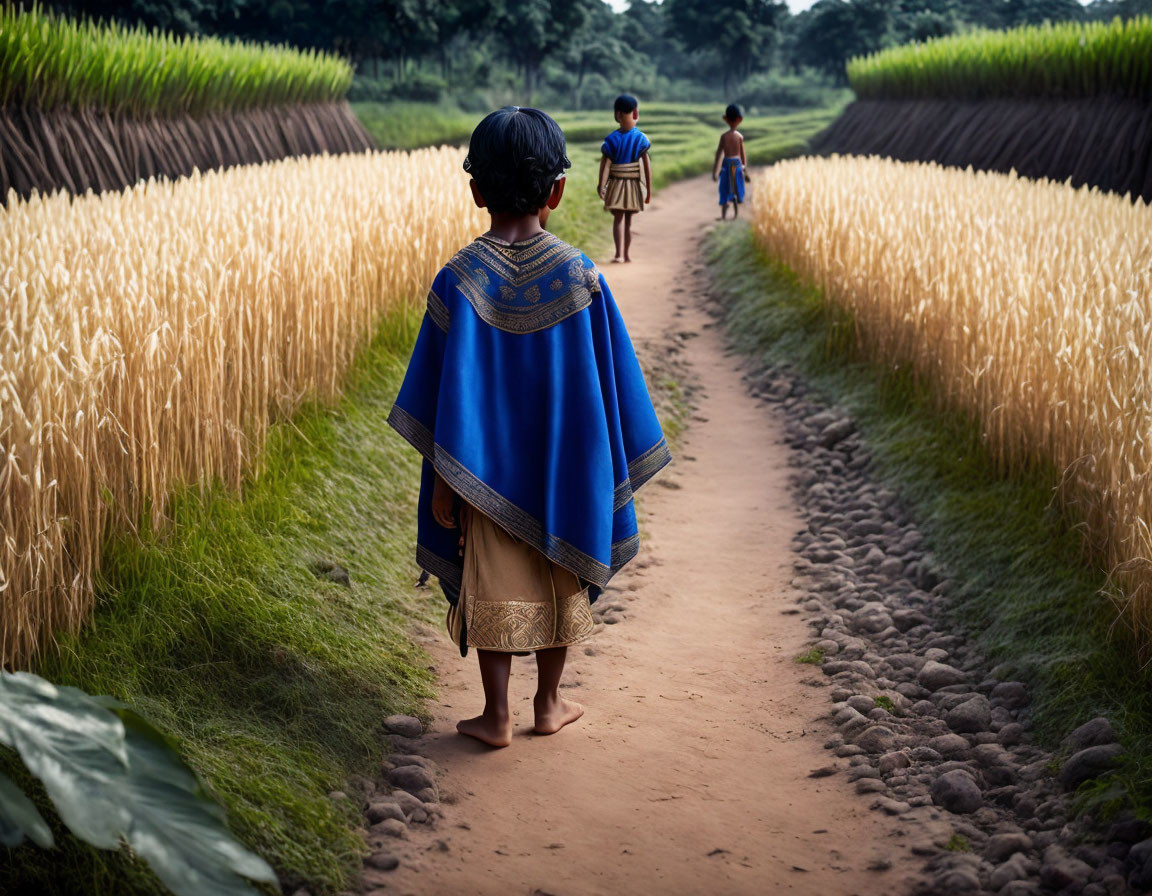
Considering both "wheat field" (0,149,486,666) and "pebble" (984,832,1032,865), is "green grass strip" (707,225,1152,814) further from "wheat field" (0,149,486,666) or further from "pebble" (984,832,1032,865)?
"wheat field" (0,149,486,666)

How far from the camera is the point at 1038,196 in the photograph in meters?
8.55

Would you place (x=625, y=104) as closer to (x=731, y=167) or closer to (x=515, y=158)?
(x=731, y=167)

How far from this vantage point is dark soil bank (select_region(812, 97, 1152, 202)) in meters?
11.4

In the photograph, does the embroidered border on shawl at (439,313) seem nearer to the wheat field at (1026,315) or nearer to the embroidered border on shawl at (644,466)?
the embroidered border on shawl at (644,466)

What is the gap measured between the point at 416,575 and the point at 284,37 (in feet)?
99.6

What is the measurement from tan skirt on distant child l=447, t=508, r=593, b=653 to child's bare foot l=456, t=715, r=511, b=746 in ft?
0.81

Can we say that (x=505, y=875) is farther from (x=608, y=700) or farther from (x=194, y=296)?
(x=194, y=296)

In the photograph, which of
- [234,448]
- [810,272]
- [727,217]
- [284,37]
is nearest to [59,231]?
[234,448]

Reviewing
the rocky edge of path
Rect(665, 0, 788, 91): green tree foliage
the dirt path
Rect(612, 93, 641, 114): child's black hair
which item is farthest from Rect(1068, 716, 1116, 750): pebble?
Rect(665, 0, 788, 91): green tree foliage

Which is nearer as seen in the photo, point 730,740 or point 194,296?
point 730,740

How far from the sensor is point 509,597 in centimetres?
288

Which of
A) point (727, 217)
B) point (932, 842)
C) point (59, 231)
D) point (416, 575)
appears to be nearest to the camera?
point (932, 842)

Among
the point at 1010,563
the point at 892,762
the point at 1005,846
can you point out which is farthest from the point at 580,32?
the point at 1005,846

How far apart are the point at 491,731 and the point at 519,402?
2.83ft
